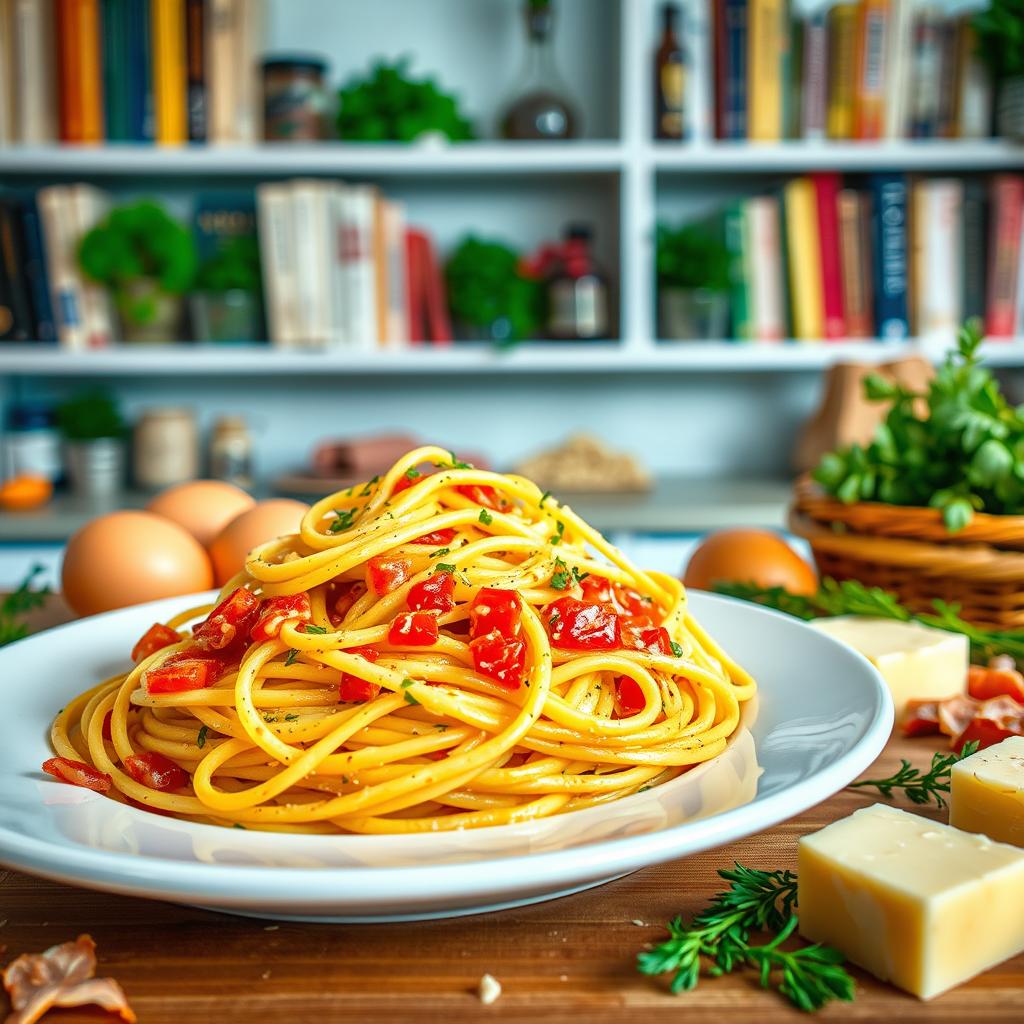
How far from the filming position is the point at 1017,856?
2.15ft

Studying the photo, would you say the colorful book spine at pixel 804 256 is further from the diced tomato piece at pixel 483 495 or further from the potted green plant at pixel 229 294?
the diced tomato piece at pixel 483 495

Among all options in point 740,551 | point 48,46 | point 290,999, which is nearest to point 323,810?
point 290,999

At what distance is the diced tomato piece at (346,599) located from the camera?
37.8 inches

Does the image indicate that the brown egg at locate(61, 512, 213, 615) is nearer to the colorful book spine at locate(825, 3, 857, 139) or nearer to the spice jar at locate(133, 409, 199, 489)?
the spice jar at locate(133, 409, 199, 489)

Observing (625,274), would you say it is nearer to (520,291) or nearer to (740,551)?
(520,291)

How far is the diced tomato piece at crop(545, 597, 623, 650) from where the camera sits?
0.92m

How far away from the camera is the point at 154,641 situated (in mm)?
984

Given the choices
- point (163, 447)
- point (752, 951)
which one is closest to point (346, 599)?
point (752, 951)

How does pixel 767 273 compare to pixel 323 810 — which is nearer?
pixel 323 810

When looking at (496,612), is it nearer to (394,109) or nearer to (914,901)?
(914,901)

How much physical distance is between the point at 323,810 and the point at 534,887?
213 mm

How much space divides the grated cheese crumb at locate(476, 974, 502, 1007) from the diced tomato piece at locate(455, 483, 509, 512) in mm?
500

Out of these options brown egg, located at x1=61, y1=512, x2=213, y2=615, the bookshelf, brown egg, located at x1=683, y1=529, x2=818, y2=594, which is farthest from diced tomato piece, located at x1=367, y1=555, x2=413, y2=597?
the bookshelf

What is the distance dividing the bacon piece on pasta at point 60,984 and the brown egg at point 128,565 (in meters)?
0.75
